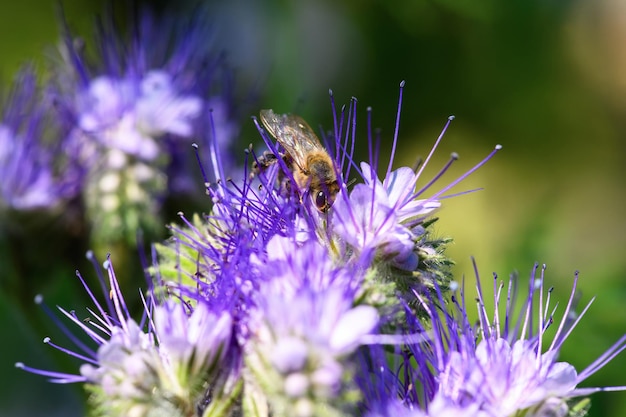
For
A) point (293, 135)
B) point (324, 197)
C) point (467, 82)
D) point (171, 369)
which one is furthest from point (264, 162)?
point (467, 82)

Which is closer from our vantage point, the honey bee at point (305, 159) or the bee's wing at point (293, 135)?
the honey bee at point (305, 159)

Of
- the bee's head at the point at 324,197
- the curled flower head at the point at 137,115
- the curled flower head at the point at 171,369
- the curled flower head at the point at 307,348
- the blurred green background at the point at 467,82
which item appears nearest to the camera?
the curled flower head at the point at 307,348

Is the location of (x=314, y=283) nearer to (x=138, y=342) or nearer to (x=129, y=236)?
(x=138, y=342)

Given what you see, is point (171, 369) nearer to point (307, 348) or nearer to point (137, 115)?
point (307, 348)

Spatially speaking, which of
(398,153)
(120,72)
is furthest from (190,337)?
(398,153)

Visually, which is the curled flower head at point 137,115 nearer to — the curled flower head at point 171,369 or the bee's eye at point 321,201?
the bee's eye at point 321,201

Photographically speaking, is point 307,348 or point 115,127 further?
point 115,127

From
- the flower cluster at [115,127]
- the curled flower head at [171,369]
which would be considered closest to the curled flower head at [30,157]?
the flower cluster at [115,127]
